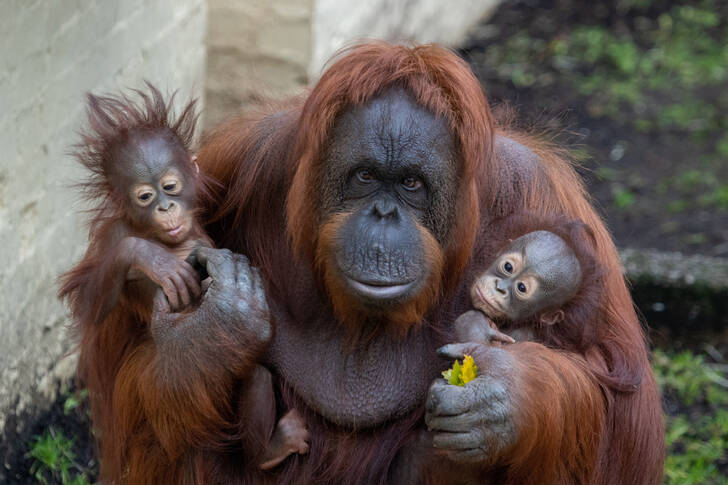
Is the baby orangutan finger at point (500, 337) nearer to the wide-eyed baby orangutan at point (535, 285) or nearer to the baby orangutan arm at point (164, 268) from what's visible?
the wide-eyed baby orangutan at point (535, 285)

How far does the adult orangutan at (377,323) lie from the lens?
2881 millimetres

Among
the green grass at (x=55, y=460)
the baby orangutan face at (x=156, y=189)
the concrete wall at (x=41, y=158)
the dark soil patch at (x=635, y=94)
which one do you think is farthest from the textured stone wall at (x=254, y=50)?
the baby orangutan face at (x=156, y=189)

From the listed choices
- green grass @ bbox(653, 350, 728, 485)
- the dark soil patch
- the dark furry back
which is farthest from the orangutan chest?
the dark soil patch

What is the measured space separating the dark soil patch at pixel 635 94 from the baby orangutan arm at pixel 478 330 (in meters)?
2.93

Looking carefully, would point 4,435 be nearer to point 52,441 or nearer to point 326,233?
point 52,441

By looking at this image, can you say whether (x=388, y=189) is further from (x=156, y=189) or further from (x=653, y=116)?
(x=653, y=116)

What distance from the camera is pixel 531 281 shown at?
10.3ft

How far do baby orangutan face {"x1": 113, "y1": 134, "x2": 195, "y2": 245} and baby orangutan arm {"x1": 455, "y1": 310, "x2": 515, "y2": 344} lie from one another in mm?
873

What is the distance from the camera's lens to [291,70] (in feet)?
19.5

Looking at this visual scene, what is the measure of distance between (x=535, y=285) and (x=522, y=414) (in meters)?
0.42

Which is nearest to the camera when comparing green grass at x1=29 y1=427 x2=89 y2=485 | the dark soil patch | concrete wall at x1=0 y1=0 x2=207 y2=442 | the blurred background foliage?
concrete wall at x1=0 y1=0 x2=207 y2=442

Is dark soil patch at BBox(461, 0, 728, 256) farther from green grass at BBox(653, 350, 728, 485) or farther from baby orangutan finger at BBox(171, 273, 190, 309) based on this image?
baby orangutan finger at BBox(171, 273, 190, 309)

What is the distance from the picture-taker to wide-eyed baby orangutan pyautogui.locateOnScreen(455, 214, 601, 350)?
10.3 feet

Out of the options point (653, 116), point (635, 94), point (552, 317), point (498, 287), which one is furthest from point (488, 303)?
point (635, 94)
